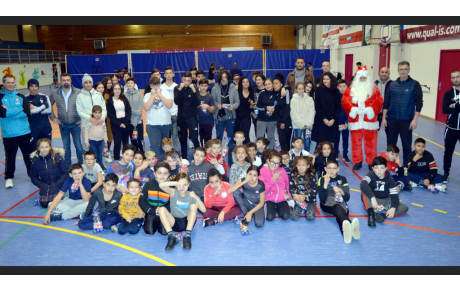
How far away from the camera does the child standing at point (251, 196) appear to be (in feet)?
15.3

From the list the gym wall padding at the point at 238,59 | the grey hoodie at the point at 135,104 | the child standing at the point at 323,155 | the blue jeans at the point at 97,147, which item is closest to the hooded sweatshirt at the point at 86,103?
the blue jeans at the point at 97,147

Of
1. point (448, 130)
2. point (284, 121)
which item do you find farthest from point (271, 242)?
point (448, 130)

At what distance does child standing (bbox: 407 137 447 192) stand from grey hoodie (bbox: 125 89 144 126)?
507 cm

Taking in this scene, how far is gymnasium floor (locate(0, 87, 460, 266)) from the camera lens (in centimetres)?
381

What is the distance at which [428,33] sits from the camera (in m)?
11.0

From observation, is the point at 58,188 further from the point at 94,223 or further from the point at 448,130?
the point at 448,130

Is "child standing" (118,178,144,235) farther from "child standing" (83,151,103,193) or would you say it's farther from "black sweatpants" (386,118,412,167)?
"black sweatpants" (386,118,412,167)

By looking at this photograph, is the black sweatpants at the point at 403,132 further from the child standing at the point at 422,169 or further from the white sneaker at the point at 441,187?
the white sneaker at the point at 441,187

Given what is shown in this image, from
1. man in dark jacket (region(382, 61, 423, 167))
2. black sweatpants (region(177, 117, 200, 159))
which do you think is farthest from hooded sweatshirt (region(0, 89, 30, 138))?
man in dark jacket (region(382, 61, 423, 167))

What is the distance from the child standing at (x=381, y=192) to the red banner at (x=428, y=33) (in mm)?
7015

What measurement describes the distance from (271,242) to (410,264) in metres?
1.48

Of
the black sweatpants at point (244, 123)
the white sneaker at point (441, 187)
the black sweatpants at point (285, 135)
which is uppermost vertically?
the black sweatpants at point (244, 123)
